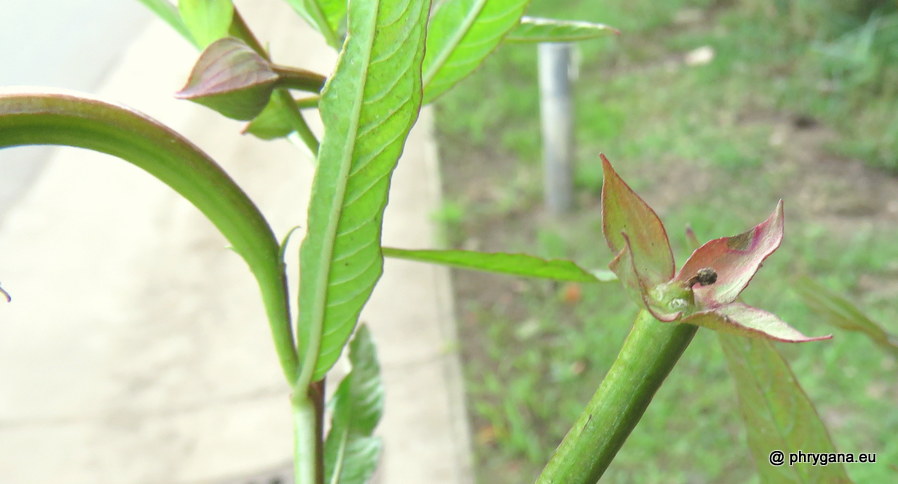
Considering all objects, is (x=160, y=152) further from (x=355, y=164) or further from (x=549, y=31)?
(x=549, y=31)

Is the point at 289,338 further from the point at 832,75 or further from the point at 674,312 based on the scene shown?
the point at 832,75

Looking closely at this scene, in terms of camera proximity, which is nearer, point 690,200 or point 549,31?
point 549,31

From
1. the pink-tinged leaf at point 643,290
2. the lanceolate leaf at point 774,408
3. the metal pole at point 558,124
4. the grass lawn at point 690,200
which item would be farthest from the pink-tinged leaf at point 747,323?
the metal pole at point 558,124

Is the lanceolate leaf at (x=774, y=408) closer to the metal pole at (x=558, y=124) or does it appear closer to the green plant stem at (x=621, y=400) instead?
the green plant stem at (x=621, y=400)

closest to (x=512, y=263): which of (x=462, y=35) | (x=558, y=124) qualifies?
(x=462, y=35)

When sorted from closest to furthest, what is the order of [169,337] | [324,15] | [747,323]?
[747,323]
[324,15]
[169,337]

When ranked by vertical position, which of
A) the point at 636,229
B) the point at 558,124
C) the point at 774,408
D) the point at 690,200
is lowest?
the point at 690,200
